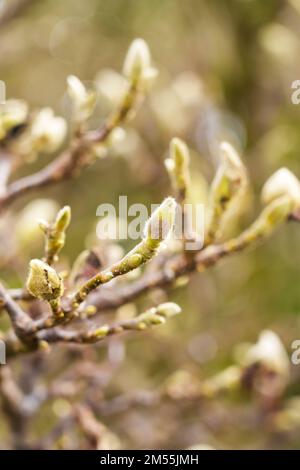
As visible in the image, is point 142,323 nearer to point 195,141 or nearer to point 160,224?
point 160,224

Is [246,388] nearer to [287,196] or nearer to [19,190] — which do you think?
[287,196]

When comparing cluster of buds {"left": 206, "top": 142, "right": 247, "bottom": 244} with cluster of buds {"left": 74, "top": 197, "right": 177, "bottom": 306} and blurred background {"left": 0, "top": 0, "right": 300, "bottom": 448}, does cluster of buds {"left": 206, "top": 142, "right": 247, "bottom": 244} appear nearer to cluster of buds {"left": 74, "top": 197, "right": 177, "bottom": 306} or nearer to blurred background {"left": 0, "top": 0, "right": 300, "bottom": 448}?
cluster of buds {"left": 74, "top": 197, "right": 177, "bottom": 306}

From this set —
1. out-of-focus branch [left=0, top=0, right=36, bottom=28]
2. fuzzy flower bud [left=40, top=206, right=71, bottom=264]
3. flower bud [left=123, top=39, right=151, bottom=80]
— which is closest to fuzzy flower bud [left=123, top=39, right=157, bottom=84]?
flower bud [left=123, top=39, right=151, bottom=80]

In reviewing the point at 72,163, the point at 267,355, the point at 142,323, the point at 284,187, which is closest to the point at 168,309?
the point at 142,323

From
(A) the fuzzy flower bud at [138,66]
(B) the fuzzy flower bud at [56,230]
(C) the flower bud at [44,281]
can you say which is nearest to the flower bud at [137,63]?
(A) the fuzzy flower bud at [138,66]

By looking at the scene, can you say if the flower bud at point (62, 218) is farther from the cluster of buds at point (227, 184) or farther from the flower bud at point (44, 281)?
the cluster of buds at point (227, 184)

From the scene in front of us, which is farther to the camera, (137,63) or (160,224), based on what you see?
(137,63)
